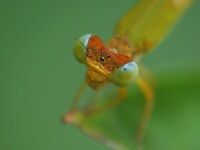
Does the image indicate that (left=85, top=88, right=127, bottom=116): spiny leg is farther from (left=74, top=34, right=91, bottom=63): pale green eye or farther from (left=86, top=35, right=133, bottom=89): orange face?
(left=74, top=34, right=91, bottom=63): pale green eye

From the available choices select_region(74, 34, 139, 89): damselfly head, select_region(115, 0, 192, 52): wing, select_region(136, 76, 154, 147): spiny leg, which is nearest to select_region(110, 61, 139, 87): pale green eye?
select_region(74, 34, 139, 89): damselfly head

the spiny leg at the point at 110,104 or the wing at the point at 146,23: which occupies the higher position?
the wing at the point at 146,23

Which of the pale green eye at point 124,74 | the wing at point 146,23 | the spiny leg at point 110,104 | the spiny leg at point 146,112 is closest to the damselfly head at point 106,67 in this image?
the pale green eye at point 124,74

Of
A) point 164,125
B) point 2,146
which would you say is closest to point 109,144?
point 164,125

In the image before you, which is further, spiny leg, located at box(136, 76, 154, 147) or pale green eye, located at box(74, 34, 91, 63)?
spiny leg, located at box(136, 76, 154, 147)

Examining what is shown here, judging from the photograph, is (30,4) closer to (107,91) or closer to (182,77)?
(107,91)

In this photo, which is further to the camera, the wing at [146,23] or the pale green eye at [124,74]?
Result: the wing at [146,23]

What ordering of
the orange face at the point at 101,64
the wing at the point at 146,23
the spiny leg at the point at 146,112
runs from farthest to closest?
the wing at the point at 146,23 → the spiny leg at the point at 146,112 → the orange face at the point at 101,64

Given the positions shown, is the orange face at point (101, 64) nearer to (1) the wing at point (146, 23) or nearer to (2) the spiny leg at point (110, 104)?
(2) the spiny leg at point (110, 104)

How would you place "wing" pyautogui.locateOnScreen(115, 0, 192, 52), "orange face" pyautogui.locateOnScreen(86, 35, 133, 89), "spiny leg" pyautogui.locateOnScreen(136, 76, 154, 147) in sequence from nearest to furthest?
"orange face" pyautogui.locateOnScreen(86, 35, 133, 89)
"spiny leg" pyautogui.locateOnScreen(136, 76, 154, 147)
"wing" pyautogui.locateOnScreen(115, 0, 192, 52)
